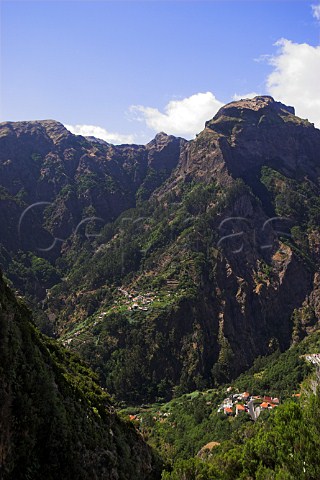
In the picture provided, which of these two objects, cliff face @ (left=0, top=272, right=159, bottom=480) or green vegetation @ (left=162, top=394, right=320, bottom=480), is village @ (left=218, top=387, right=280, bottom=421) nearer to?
green vegetation @ (left=162, top=394, right=320, bottom=480)

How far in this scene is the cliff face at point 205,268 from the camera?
102 meters

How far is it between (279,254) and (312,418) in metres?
116

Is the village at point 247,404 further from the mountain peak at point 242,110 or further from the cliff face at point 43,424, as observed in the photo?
the mountain peak at point 242,110

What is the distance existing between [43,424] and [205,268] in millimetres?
104910

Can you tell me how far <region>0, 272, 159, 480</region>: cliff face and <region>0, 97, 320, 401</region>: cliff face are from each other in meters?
71.4

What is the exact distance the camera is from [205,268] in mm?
122250

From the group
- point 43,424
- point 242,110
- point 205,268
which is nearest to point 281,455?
point 43,424

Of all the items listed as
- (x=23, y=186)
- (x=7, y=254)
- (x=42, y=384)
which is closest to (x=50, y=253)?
(x=7, y=254)

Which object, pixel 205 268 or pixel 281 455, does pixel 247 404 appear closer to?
pixel 205 268

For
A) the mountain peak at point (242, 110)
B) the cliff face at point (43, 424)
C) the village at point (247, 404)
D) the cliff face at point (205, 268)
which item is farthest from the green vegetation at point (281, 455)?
the mountain peak at point (242, 110)

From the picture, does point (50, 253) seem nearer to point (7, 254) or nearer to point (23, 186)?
point (7, 254)

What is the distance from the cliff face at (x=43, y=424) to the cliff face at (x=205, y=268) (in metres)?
71.4

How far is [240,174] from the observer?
163m

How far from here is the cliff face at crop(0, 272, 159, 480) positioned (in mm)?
17531
